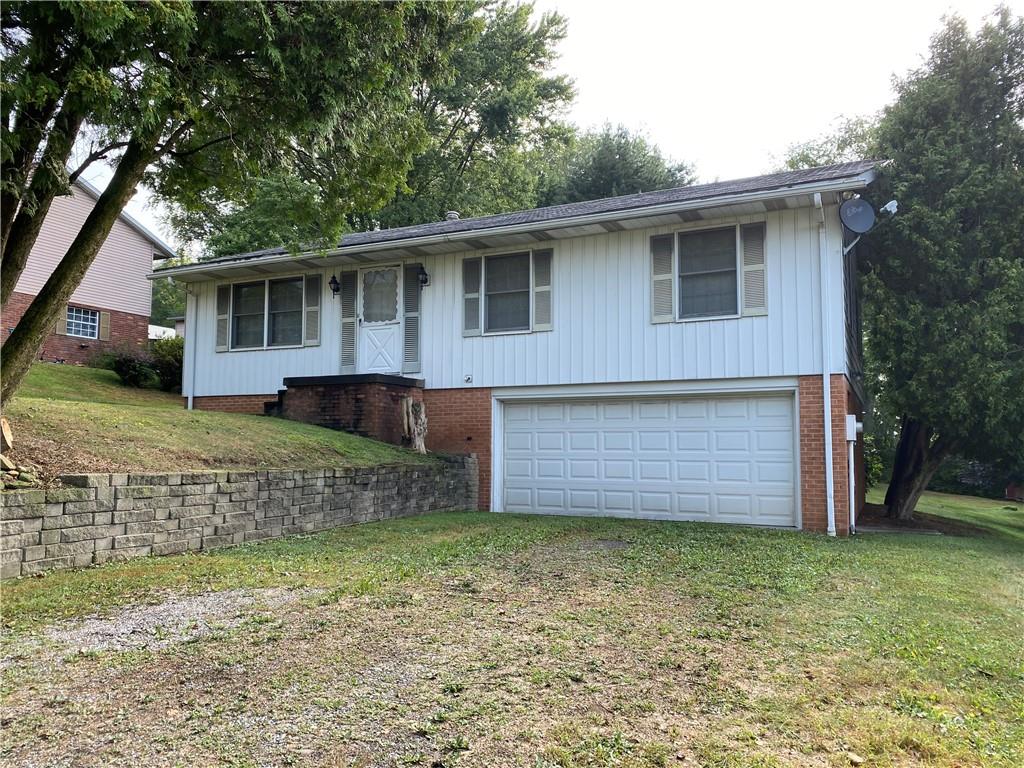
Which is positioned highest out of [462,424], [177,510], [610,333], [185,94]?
[185,94]

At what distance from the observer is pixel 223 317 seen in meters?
13.7

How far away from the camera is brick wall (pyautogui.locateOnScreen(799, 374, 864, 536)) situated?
A: 930 centimetres

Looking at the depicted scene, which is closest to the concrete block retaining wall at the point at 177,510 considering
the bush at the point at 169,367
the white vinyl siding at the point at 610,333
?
the white vinyl siding at the point at 610,333

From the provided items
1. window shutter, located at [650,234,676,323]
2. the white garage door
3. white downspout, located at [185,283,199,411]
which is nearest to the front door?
the white garage door

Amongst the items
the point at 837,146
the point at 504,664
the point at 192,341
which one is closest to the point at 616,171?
the point at 837,146

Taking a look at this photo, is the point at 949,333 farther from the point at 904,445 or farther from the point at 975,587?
the point at 975,587

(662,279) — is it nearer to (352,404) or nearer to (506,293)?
(506,293)

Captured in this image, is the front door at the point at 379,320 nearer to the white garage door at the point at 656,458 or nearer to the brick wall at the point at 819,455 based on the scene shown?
the white garage door at the point at 656,458

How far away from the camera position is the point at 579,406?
11.2 meters

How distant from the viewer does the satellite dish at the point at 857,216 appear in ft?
30.6

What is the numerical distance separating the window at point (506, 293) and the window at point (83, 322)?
15.7 m

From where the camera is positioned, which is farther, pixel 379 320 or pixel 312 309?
pixel 312 309

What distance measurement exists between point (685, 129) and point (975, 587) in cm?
2613

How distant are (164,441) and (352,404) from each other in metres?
3.91
